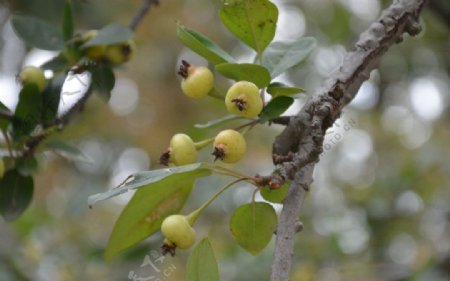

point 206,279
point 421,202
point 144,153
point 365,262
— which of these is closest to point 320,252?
point 365,262

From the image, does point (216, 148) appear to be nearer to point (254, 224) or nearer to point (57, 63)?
point (254, 224)

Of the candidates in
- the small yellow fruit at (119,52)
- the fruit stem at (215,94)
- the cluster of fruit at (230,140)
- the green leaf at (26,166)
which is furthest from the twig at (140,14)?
the cluster of fruit at (230,140)

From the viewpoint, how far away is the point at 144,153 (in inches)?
132

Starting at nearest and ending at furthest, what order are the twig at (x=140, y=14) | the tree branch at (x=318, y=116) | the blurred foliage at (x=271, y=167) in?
the tree branch at (x=318, y=116) → the twig at (x=140, y=14) → the blurred foliage at (x=271, y=167)

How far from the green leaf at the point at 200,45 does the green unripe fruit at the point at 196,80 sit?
0.07ft

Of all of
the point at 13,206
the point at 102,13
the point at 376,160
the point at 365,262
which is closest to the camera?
the point at 13,206

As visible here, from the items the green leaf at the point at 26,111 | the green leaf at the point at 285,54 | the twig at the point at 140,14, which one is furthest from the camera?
the twig at the point at 140,14

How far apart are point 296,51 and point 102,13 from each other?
60.6 inches

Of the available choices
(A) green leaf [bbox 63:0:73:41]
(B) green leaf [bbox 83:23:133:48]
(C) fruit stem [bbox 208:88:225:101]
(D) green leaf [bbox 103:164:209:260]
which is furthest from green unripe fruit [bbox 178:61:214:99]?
(A) green leaf [bbox 63:0:73:41]

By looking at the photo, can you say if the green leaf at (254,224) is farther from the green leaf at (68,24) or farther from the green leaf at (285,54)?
the green leaf at (68,24)

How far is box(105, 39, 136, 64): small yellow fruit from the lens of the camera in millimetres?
1217

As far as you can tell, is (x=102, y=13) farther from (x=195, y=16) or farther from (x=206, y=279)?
(x=206, y=279)

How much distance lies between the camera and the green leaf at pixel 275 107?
865 millimetres

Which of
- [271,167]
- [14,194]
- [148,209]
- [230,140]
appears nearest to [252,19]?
[230,140]
